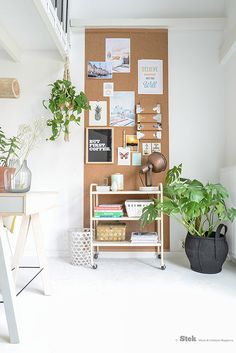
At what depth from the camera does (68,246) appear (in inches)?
117

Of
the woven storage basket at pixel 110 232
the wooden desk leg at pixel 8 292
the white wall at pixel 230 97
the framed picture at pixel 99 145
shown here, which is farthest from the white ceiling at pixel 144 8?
the wooden desk leg at pixel 8 292

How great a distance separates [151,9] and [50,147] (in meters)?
1.78

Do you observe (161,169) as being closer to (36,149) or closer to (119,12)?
(36,149)

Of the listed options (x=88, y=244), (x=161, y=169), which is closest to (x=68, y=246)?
(x=88, y=244)

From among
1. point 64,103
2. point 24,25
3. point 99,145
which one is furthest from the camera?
point 99,145

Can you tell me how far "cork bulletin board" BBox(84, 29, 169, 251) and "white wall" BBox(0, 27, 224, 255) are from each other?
0.07 m

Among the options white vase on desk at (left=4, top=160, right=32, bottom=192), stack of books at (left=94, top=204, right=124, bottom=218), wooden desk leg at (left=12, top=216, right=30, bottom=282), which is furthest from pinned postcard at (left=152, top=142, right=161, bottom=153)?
white vase on desk at (left=4, top=160, right=32, bottom=192)

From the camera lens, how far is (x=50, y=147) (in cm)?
304

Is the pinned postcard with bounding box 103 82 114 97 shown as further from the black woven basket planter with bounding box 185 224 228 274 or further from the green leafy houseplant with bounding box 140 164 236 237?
the black woven basket planter with bounding box 185 224 228 274

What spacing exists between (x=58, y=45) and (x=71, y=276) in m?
2.03

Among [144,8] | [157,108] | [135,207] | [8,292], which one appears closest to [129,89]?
[157,108]

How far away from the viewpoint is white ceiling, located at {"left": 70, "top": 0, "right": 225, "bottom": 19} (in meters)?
3.12

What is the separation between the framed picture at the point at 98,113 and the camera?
120 inches

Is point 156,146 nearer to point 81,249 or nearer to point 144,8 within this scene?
point 81,249
